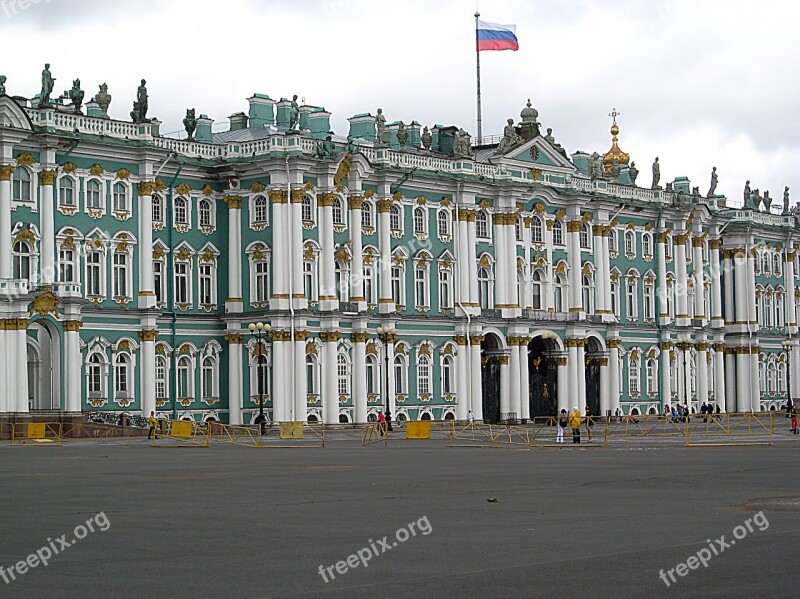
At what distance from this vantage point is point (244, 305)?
8419cm

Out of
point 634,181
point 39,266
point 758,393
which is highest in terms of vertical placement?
point 634,181

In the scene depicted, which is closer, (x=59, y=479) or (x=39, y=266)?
(x=59, y=479)

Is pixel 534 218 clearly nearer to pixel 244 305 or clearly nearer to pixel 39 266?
pixel 244 305

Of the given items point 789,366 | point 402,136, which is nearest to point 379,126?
point 402,136

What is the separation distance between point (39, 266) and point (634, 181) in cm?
5621

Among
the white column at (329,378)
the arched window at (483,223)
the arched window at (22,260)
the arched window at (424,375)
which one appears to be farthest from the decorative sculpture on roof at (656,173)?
the arched window at (22,260)

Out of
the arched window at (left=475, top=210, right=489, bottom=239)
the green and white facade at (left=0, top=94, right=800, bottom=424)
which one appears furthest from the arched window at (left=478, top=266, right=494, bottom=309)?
the arched window at (left=475, top=210, right=489, bottom=239)

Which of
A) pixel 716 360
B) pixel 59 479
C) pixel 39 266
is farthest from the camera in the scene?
pixel 716 360

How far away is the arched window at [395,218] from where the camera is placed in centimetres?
8881

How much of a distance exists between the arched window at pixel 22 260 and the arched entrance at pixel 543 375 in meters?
35.6

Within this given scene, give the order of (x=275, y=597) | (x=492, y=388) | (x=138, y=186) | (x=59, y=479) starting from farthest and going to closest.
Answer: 1. (x=492, y=388)
2. (x=138, y=186)
3. (x=59, y=479)
4. (x=275, y=597)

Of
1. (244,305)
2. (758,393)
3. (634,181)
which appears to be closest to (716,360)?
(758,393)

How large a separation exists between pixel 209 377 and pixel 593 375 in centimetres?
2943

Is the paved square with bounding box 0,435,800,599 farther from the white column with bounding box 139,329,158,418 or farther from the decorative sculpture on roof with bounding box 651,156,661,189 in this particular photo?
the decorative sculpture on roof with bounding box 651,156,661,189
